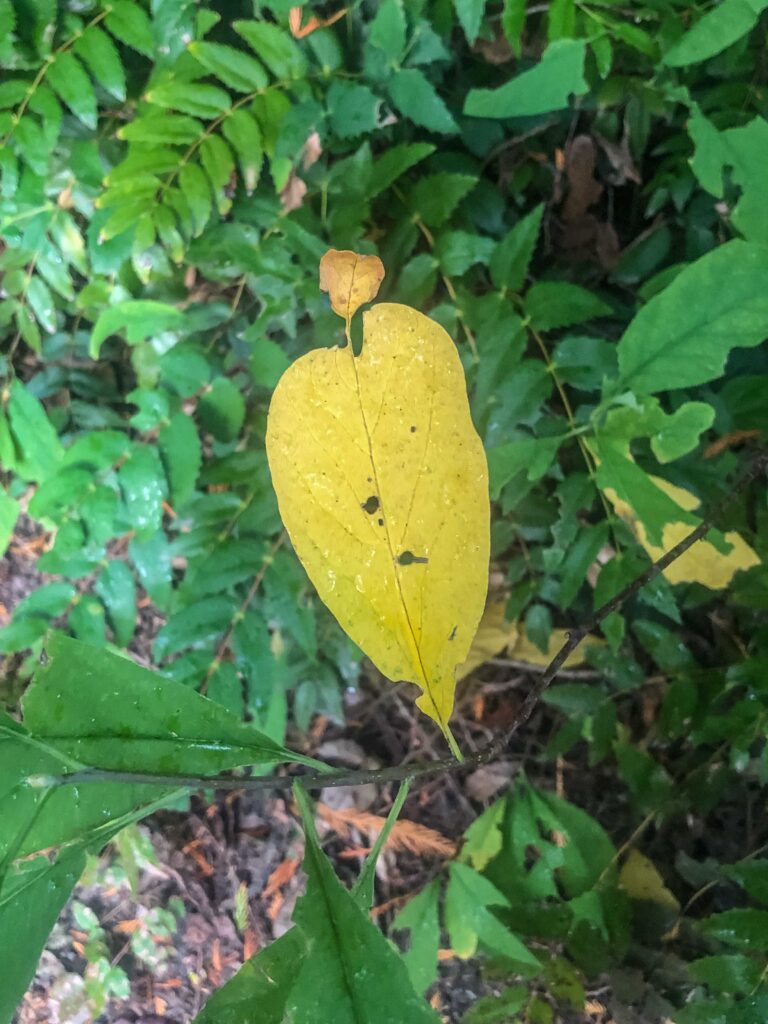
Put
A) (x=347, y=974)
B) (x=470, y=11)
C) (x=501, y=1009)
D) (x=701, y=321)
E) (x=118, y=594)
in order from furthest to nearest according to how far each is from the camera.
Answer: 1. (x=118, y=594)
2. (x=501, y=1009)
3. (x=470, y=11)
4. (x=701, y=321)
5. (x=347, y=974)

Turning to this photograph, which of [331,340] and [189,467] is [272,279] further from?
[189,467]

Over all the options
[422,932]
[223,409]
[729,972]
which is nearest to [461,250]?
[223,409]

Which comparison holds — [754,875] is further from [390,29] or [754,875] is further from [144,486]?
[390,29]

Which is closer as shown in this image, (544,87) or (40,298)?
(544,87)

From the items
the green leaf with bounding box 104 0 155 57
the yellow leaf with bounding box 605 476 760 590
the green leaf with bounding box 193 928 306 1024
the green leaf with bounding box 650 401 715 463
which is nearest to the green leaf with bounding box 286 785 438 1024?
the green leaf with bounding box 193 928 306 1024

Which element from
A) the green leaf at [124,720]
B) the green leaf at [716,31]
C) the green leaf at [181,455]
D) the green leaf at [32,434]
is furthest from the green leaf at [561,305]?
the green leaf at [32,434]

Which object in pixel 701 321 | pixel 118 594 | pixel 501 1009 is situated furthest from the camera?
pixel 118 594
